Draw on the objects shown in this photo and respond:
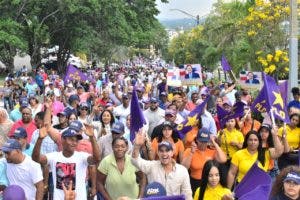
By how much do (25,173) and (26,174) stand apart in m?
0.01

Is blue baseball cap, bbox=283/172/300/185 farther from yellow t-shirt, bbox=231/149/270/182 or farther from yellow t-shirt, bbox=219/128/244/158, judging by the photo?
yellow t-shirt, bbox=219/128/244/158

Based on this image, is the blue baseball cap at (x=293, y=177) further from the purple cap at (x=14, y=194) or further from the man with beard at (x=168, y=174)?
the purple cap at (x=14, y=194)

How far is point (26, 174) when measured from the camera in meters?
5.62

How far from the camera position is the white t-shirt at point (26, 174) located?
5617 mm

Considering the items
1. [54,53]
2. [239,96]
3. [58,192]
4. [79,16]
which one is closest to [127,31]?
[79,16]

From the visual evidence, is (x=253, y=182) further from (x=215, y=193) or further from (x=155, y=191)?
(x=155, y=191)

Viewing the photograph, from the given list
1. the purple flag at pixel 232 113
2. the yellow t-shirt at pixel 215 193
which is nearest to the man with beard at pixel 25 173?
the yellow t-shirt at pixel 215 193

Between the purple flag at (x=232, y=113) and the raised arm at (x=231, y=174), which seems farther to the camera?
the purple flag at (x=232, y=113)

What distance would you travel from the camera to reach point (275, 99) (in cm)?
812

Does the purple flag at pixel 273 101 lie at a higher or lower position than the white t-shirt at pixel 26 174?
higher

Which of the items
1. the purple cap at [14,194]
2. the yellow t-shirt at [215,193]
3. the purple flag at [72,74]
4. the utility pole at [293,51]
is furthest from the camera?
the purple flag at [72,74]

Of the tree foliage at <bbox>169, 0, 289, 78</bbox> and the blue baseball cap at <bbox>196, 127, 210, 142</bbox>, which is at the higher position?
the tree foliage at <bbox>169, 0, 289, 78</bbox>

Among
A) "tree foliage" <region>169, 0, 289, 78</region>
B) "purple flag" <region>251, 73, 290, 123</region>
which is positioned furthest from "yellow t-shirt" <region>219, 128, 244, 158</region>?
"tree foliage" <region>169, 0, 289, 78</region>

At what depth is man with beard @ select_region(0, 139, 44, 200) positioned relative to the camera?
18.4 ft
